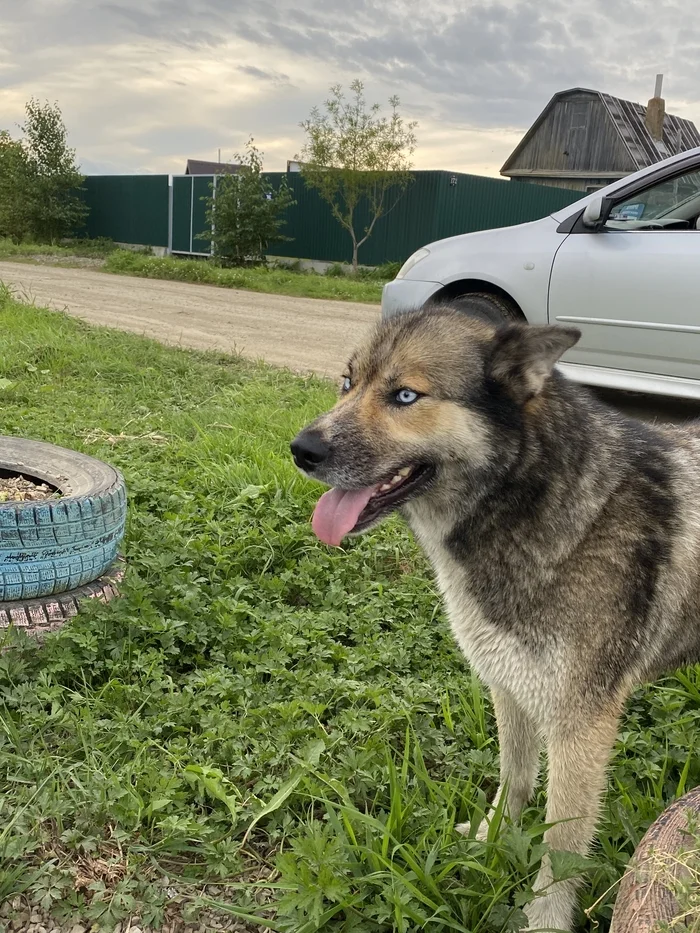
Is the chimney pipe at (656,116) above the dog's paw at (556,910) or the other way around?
above

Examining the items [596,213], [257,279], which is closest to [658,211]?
[596,213]

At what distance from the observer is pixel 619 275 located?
5.41m

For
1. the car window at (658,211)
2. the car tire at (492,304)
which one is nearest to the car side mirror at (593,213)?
the car window at (658,211)

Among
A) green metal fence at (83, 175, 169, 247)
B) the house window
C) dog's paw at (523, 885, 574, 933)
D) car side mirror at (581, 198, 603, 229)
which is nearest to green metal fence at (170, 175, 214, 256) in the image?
green metal fence at (83, 175, 169, 247)

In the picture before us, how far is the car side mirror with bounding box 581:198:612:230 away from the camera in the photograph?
17.8 ft

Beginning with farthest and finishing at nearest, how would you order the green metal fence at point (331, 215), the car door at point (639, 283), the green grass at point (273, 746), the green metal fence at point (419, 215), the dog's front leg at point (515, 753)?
the green metal fence at point (331, 215), the green metal fence at point (419, 215), the car door at point (639, 283), the dog's front leg at point (515, 753), the green grass at point (273, 746)

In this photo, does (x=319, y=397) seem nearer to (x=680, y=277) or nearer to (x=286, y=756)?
(x=680, y=277)

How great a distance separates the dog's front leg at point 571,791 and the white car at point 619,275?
3.78 meters

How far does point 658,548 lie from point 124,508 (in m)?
2.16

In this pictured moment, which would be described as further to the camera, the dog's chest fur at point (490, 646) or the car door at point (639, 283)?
the car door at point (639, 283)

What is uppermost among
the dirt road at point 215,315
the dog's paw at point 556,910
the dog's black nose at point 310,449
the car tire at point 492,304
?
the car tire at point 492,304

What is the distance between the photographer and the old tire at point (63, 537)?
280 centimetres

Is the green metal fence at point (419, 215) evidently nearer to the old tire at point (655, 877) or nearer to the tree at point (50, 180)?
the tree at point (50, 180)

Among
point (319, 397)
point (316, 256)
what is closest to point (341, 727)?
point (319, 397)
